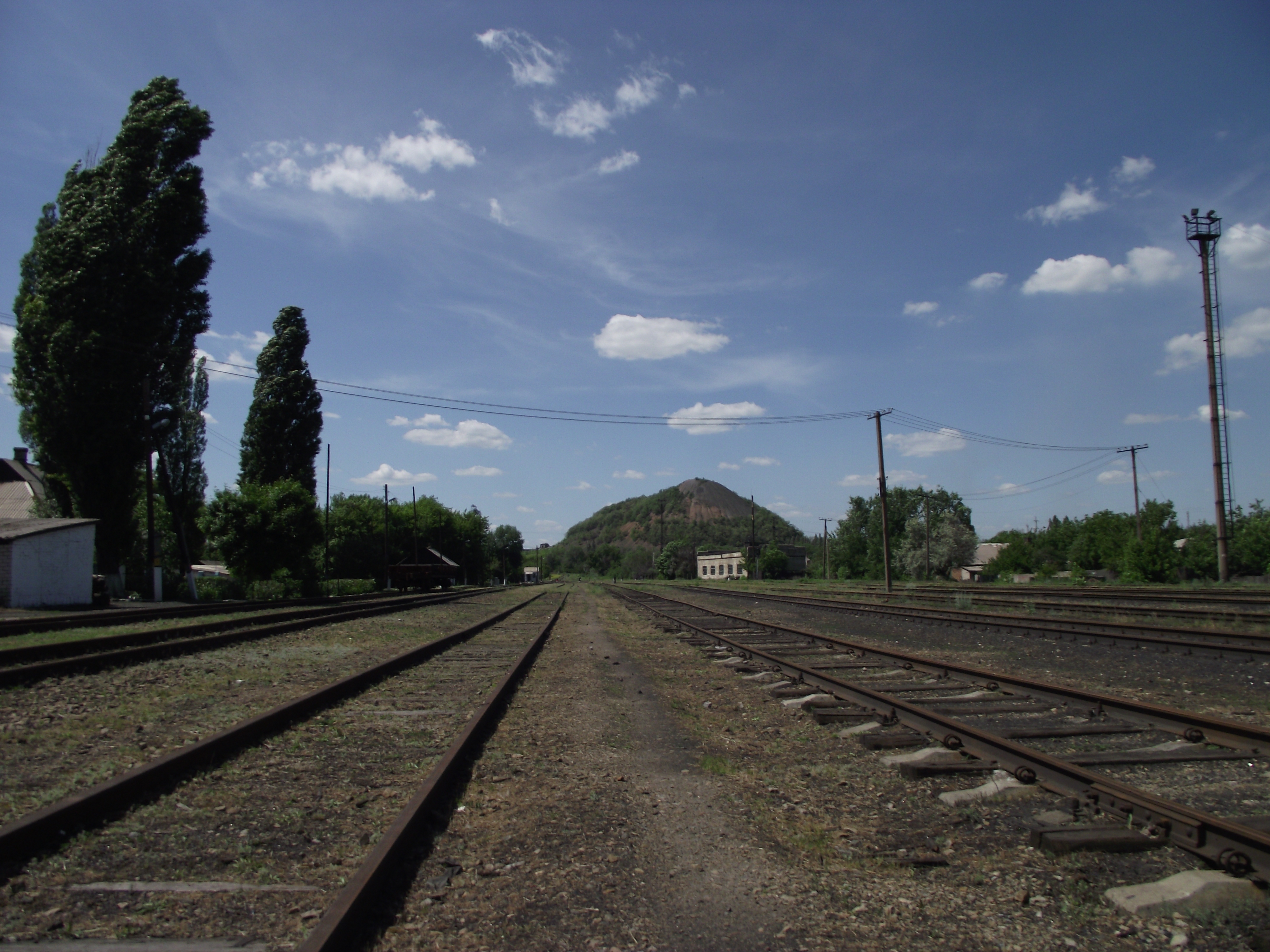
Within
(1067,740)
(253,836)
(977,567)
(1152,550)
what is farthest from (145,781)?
(977,567)

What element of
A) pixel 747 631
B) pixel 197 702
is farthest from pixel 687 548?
pixel 197 702

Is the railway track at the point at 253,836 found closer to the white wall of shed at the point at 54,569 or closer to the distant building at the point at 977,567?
the white wall of shed at the point at 54,569

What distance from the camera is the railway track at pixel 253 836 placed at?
2.93 meters

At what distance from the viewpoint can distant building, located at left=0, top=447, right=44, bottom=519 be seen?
3944 cm

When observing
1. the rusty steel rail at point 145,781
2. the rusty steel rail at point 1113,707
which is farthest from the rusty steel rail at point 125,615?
the rusty steel rail at point 1113,707

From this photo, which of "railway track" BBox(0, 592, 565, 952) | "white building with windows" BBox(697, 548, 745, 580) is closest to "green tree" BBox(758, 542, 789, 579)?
"white building with windows" BBox(697, 548, 745, 580)

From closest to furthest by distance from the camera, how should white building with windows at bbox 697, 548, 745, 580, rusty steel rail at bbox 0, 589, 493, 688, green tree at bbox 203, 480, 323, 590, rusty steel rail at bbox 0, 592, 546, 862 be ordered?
rusty steel rail at bbox 0, 592, 546, 862, rusty steel rail at bbox 0, 589, 493, 688, green tree at bbox 203, 480, 323, 590, white building with windows at bbox 697, 548, 745, 580

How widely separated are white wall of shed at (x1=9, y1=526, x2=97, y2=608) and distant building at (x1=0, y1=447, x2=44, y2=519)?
50.4ft

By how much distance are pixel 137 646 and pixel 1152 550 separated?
126 ft

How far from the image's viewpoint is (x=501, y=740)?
6230mm

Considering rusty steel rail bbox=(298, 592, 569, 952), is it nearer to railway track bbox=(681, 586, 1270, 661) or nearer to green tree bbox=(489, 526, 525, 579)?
railway track bbox=(681, 586, 1270, 661)

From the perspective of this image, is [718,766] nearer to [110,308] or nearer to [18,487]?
[110,308]

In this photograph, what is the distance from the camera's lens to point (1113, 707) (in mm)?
6473

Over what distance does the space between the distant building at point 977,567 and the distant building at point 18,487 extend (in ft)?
222
